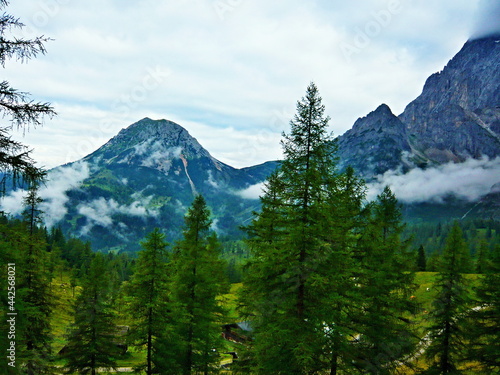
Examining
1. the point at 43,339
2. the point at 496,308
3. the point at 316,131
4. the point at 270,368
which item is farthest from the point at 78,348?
the point at 496,308

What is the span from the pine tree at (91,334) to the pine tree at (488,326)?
80.8 ft

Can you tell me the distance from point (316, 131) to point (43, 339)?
23132 millimetres

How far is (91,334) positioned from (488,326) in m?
27.3

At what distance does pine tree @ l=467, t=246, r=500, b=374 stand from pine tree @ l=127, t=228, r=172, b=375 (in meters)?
20.0

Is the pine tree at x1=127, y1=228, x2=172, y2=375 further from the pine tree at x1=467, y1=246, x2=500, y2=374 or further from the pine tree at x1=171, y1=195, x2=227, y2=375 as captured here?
the pine tree at x1=467, y1=246, x2=500, y2=374

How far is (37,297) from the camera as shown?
70.4ft

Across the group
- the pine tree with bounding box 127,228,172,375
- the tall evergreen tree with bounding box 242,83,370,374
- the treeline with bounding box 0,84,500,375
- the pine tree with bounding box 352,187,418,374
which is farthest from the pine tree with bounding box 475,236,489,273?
the pine tree with bounding box 127,228,172,375

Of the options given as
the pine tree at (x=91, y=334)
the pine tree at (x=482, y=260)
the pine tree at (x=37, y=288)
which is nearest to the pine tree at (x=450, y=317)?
the pine tree at (x=482, y=260)

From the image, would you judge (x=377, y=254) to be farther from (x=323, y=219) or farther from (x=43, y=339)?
(x=43, y=339)

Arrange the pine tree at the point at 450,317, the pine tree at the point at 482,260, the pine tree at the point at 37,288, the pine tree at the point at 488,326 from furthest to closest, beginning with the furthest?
the pine tree at the point at 482,260 → the pine tree at the point at 450,317 → the pine tree at the point at 37,288 → the pine tree at the point at 488,326

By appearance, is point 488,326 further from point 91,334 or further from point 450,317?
point 91,334

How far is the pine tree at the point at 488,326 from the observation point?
18547 mm

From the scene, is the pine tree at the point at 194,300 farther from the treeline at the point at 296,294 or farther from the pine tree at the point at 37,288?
the pine tree at the point at 37,288

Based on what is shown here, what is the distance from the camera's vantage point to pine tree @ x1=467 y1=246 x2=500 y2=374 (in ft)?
60.8
